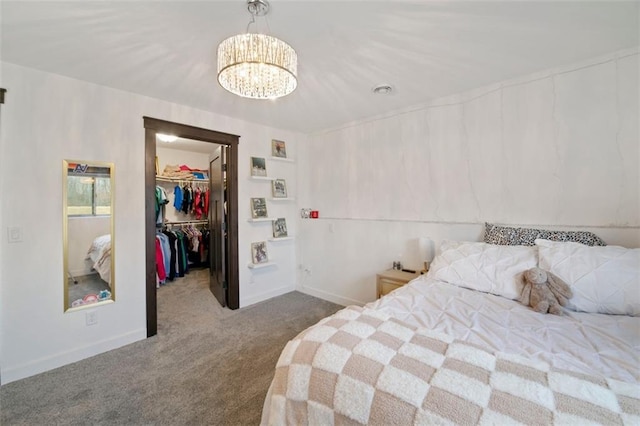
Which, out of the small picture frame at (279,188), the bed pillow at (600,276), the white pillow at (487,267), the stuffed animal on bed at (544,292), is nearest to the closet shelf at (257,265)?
the small picture frame at (279,188)

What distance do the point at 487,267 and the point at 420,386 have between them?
1342 millimetres

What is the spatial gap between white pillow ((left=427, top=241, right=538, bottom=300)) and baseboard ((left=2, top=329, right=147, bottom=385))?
2.79m

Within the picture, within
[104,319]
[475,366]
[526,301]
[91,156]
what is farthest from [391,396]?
[91,156]

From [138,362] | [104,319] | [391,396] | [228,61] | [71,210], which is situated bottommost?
[138,362]

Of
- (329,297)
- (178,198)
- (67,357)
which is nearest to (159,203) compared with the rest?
(178,198)

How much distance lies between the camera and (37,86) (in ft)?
6.96

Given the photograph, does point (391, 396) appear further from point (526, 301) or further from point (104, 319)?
point (104, 319)

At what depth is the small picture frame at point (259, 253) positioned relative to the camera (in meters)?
3.53

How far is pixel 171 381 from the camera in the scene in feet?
6.51

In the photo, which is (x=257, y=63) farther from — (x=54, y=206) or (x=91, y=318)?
(x=91, y=318)

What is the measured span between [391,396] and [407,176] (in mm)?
2447

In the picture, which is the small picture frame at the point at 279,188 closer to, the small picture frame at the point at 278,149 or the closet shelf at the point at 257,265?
→ the small picture frame at the point at 278,149

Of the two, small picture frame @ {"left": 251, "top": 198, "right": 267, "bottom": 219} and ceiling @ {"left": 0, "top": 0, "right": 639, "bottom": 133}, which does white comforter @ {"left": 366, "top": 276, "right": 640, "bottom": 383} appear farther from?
small picture frame @ {"left": 251, "top": 198, "right": 267, "bottom": 219}

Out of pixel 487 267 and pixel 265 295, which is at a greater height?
pixel 487 267
